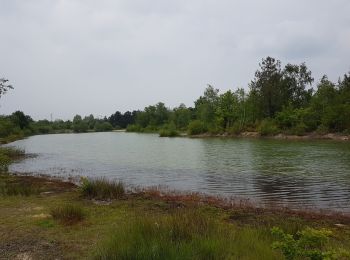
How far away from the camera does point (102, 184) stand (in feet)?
Answer: 60.0

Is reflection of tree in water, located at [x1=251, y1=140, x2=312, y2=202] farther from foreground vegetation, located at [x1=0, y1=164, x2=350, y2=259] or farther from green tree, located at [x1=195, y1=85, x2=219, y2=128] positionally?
green tree, located at [x1=195, y1=85, x2=219, y2=128]

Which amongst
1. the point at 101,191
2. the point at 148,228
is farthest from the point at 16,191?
the point at 148,228

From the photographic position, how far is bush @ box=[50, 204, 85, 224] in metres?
11.6

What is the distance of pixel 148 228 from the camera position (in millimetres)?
7973

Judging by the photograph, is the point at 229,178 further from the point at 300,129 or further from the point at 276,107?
the point at 276,107

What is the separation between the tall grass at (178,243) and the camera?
6.66 meters

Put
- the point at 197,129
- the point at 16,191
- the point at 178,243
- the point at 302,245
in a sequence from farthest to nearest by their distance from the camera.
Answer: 1. the point at 197,129
2. the point at 16,191
3. the point at 302,245
4. the point at 178,243

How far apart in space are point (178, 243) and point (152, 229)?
1.04m

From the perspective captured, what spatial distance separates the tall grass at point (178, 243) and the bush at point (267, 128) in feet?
275

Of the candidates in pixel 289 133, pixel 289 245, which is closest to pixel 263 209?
pixel 289 245

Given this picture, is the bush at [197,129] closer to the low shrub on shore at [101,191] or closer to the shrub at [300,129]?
the shrub at [300,129]

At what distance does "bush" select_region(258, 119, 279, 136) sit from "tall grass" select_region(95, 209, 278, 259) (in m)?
83.7

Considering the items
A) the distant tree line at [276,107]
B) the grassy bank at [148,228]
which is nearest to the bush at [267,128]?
the distant tree line at [276,107]

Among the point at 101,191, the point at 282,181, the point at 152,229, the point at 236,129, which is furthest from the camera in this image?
the point at 236,129
